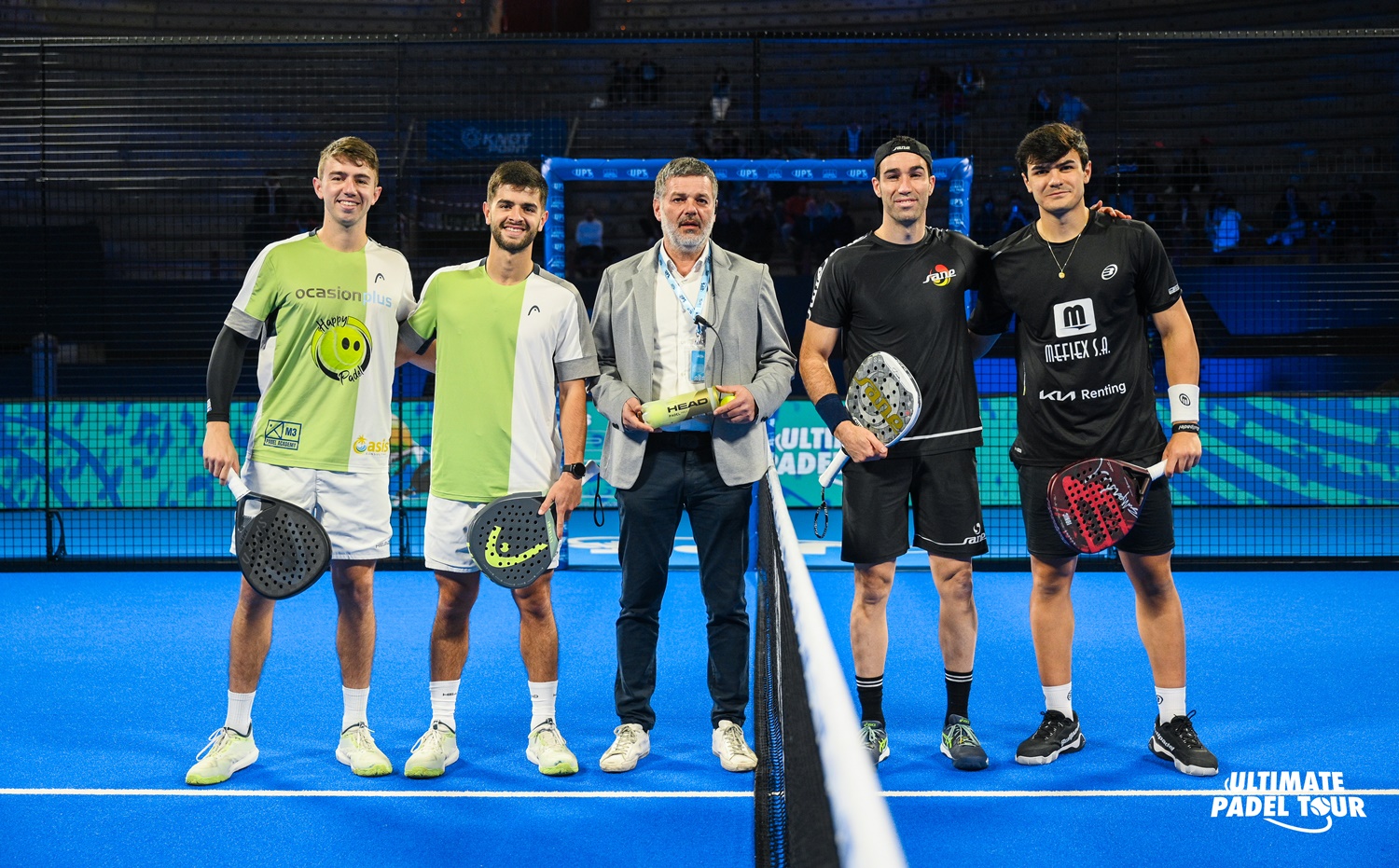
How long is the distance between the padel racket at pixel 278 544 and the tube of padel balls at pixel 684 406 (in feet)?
3.92

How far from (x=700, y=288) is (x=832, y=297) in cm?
50

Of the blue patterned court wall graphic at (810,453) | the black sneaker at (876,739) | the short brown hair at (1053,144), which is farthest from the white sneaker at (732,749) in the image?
the blue patterned court wall graphic at (810,453)

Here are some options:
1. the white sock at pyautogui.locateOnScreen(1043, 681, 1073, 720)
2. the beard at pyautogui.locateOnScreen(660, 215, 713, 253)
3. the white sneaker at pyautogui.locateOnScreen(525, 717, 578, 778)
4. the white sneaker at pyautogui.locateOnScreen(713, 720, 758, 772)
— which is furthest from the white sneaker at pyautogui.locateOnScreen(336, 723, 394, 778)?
the white sock at pyautogui.locateOnScreen(1043, 681, 1073, 720)

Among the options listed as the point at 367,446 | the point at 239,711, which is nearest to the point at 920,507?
the point at 367,446

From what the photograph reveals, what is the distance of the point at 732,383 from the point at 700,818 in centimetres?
150

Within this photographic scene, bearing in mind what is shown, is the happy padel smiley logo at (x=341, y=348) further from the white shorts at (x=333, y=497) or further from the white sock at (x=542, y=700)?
the white sock at (x=542, y=700)

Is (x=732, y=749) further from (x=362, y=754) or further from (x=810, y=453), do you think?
(x=810, y=453)

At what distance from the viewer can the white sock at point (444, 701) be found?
4203 millimetres

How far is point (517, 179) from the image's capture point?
4102 mm

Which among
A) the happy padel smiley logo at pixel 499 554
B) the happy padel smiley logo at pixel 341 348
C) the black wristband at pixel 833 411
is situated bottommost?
the happy padel smiley logo at pixel 499 554

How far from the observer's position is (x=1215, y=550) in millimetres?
9070

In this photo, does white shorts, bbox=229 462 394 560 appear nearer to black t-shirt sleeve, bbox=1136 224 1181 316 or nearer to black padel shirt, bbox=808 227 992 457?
black padel shirt, bbox=808 227 992 457

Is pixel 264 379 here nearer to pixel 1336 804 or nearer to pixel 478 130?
pixel 1336 804

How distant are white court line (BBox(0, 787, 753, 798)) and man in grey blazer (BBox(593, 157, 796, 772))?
0.26 m
